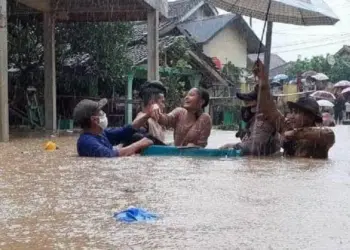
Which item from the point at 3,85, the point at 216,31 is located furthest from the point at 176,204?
the point at 216,31

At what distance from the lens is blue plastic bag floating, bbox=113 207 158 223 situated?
329 cm

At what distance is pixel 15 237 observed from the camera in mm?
2926

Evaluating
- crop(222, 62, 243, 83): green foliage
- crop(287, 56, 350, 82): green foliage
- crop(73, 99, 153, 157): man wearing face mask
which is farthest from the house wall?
crop(73, 99, 153, 157): man wearing face mask

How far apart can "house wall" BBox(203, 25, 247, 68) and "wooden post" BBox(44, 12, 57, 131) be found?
639 inches

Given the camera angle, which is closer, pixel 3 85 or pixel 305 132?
pixel 305 132

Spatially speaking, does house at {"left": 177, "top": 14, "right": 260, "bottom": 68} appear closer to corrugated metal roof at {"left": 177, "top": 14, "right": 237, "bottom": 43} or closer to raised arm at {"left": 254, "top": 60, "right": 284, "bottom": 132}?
corrugated metal roof at {"left": 177, "top": 14, "right": 237, "bottom": 43}

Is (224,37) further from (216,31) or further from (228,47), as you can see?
(216,31)

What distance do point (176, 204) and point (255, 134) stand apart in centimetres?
341

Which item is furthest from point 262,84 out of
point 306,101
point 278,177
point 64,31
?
point 64,31

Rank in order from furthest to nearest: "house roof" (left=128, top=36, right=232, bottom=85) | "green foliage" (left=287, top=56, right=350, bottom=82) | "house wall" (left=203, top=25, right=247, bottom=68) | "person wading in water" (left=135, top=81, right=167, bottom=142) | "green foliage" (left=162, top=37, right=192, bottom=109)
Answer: "green foliage" (left=287, top=56, right=350, bottom=82) → "house wall" (left=203, top=25, right=247, bottom=68) → "green foliage" (left=162, top=37, right=192, bottom=109) → "house roof" (left=128, top=36, right=232, bottom=85) → "person wading in water" (left=135, top=81, right=167, bottom=142)

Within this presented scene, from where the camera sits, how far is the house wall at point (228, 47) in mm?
31070

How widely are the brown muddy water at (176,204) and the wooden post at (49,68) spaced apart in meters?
8.70

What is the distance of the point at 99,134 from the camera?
6207 millimetres

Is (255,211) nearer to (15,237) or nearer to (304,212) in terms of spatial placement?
(304,212)
